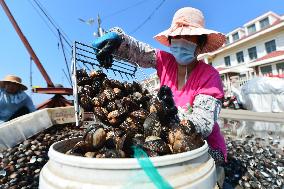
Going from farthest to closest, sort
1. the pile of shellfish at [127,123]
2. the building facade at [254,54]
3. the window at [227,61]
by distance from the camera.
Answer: the window at [227,61]
the building facade at [254,54]
the pile of shellfish at [127,123]

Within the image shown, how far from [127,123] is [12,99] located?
5414mm

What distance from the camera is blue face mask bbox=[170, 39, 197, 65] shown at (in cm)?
244

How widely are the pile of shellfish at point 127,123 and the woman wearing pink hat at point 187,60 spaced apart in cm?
31

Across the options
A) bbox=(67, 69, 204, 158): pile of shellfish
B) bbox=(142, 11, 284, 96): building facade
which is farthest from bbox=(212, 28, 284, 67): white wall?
bbox=(67, 69, 204, 158): pile of shellfish

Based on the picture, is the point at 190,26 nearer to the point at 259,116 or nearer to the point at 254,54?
the point at 259,116

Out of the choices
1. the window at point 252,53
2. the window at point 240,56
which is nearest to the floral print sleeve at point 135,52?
the window at point 252,53

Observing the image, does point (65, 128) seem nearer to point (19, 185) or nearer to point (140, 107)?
point (19, 185)

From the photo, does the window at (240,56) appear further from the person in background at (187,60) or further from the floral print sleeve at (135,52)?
the floral print sleeve at (135,52)

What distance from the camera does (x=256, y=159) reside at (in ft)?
14.5

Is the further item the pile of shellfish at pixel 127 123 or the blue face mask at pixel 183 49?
the blue face mask at pixel 183 49

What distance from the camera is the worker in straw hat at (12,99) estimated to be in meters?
5.98

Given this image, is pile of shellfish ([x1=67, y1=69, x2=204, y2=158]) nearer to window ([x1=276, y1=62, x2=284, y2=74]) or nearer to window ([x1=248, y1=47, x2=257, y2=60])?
window ([x1=276, y1=62, x2=284, y2=74])

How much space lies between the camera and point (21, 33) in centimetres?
1492

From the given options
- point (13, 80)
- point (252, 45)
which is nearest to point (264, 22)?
point (252, 45)
